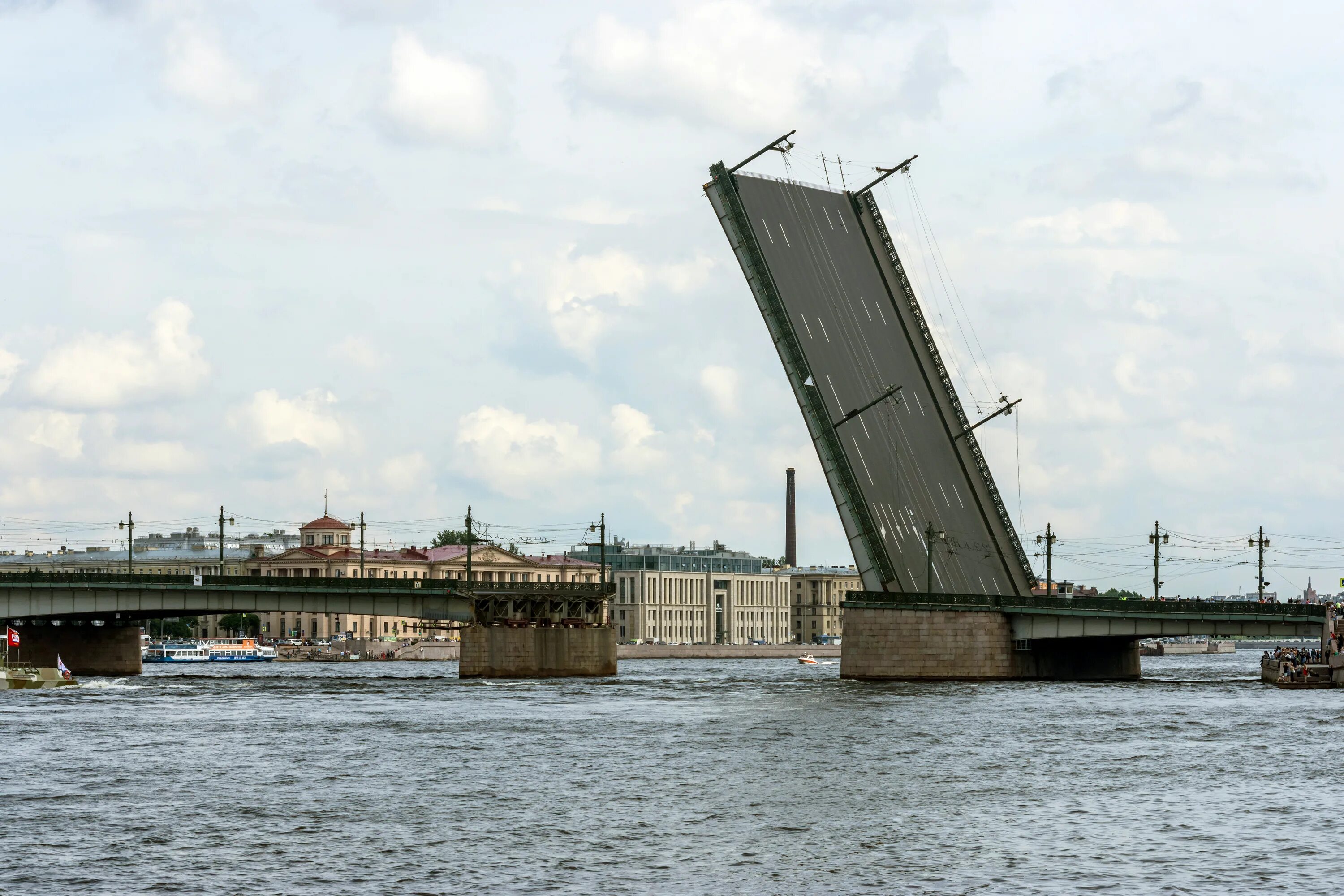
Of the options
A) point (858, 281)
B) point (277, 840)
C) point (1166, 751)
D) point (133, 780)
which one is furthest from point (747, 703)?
point (277, 840)

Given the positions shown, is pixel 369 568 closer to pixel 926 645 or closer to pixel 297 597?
pixel 297 597

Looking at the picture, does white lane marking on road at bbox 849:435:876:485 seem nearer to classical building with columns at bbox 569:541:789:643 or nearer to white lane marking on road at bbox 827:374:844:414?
white lane marking on road at bbox 827:374:844:414

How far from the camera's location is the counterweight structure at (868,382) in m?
48.2

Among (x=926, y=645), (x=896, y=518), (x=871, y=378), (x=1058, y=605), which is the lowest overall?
(x=926, y=645)

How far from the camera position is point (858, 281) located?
5081 cm

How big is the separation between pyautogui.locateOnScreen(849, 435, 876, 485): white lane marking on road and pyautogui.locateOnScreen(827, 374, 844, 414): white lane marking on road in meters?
0.79

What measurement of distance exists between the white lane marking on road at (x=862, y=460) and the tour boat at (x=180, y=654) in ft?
185

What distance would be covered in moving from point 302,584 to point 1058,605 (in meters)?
23.1

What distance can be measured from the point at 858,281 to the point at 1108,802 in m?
27.5

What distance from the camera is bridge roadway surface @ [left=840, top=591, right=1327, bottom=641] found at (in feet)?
173

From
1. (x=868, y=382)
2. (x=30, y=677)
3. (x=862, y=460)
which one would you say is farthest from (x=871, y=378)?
(x=30, y=677)

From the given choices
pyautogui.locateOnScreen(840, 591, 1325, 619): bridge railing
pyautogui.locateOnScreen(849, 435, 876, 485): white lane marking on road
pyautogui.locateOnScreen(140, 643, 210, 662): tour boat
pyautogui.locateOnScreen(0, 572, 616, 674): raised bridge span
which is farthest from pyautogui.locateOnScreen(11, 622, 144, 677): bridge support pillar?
pyautogui.locateOnScreen(140, 643, 210, 662): tour boat

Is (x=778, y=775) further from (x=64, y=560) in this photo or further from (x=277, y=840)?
(x=64, y=560)

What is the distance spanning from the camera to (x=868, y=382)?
1973 inches
